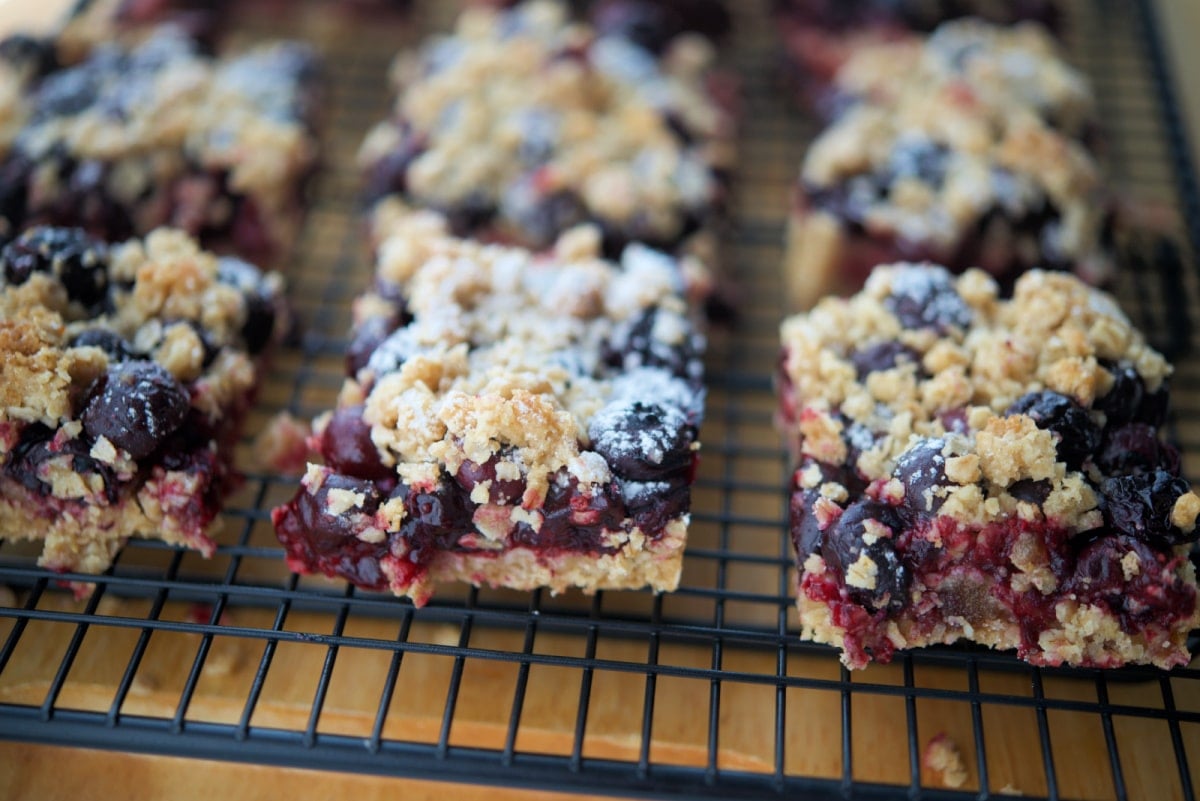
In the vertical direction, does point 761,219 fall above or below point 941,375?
below

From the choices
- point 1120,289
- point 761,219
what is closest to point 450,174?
point 761,219

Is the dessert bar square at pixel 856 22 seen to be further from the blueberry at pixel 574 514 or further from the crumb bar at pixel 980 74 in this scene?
the blueberry at pixel 574 514

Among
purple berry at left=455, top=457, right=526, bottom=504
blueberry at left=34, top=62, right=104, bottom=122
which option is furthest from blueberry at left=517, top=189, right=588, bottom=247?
blueberry at left=34, top=62, right=104, bottom=122

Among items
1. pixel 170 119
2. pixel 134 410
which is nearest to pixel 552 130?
pixel 170 119

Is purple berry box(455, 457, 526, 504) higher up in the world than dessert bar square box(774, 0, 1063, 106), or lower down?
higher up

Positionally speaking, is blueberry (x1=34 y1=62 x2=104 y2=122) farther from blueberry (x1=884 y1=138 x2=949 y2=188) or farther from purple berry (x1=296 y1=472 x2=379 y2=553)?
blueberry (x1=884 y1=138 x2=949 y2=188)

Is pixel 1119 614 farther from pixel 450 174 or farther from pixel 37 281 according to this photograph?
pixel 37 281
